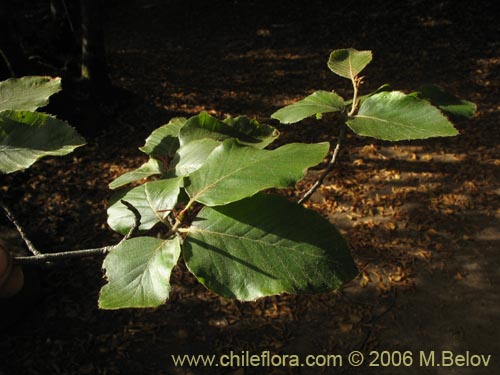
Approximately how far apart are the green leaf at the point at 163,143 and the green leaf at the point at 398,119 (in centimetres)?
38

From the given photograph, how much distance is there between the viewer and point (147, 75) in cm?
611

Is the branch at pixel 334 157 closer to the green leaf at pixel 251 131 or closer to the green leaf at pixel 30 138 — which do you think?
the green leaf at pixel 251 131

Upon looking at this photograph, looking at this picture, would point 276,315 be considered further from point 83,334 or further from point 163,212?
point 163,212

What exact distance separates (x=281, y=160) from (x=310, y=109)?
28 centimetres

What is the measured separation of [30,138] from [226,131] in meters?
0.35

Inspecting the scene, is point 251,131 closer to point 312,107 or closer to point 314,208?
point 312,107

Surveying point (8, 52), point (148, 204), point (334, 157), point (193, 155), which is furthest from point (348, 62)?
point (8, 52)

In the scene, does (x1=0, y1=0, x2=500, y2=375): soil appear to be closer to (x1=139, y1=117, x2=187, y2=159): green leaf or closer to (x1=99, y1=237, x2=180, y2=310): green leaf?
(x1=139, y1=117, x2=187, y2=159): green leaf

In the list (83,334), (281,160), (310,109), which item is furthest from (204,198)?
(83,334)

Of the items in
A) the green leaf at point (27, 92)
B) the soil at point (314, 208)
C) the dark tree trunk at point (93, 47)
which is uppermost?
the green leaf at point (27, 92)

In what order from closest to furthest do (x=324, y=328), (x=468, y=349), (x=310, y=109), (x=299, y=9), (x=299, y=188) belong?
(x=310, y=109), (x=468, y=349), (x=324, y=328), (x=299, y=188), (x=299, y=9)

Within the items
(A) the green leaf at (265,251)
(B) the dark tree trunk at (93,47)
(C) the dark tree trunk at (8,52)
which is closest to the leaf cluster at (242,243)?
(A) the green leaf at (265,251)

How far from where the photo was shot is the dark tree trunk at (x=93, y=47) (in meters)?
4.56

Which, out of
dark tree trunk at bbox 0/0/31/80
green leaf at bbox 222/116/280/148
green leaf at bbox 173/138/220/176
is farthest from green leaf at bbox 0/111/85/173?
dark tree trunk at bbox 0/0/31/80
